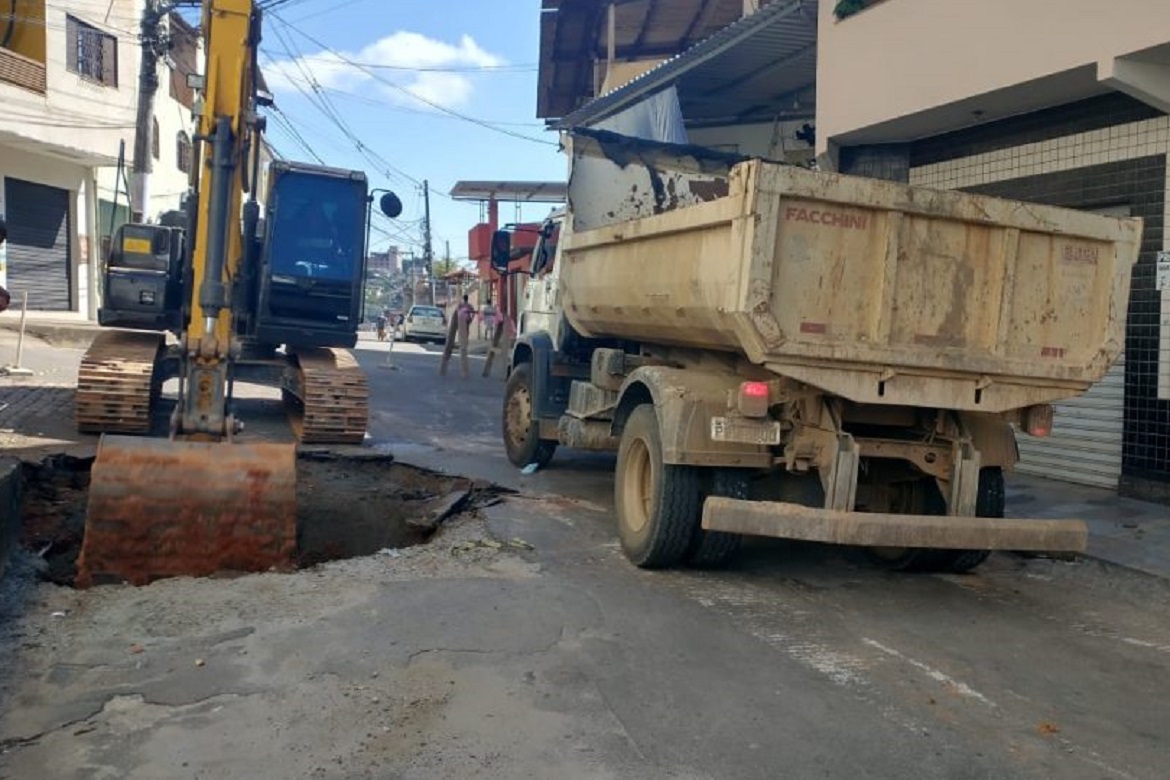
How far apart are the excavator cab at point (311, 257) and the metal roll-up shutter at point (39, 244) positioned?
16.9 meters

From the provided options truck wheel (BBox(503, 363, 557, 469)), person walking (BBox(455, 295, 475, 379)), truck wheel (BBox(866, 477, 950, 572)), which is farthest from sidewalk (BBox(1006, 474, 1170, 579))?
person walking (BBox(455, 295, 475, 379))

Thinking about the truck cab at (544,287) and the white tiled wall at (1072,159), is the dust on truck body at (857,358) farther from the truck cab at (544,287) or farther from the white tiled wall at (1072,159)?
the white tiled wall at (1072,159)

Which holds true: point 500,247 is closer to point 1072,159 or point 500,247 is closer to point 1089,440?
point 1072,159

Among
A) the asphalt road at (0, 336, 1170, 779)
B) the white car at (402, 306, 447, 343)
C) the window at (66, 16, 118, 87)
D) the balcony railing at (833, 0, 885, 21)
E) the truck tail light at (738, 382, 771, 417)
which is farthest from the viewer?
the white car at (402, 306, 447, 343)

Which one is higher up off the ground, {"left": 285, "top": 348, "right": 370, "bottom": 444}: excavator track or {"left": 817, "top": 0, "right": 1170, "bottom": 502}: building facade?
{"left": 817, "top": 0, "right": 1170, "bottom": 502}: building facade

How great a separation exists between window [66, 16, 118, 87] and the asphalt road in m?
23.3

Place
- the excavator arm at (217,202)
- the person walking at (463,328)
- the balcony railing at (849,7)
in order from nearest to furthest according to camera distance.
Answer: the excavator arm at (217,202), the balcony railing at (849,7), the person walking at (463,328)

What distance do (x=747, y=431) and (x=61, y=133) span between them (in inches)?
921

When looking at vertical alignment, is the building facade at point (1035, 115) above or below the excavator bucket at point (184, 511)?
above

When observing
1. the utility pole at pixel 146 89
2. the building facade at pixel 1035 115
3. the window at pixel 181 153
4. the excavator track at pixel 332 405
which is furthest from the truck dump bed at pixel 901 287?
the window at pixel 181 153

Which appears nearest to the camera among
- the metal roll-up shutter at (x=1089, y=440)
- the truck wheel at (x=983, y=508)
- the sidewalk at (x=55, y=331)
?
the truck wheel at (x=983, y=508)

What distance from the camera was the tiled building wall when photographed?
8.99m

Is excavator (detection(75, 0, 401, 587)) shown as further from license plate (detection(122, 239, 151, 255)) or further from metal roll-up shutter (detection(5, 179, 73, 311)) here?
metal roll-up shutter (detection(5, 179, 73, 311))

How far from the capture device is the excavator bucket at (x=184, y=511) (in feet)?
19.0
